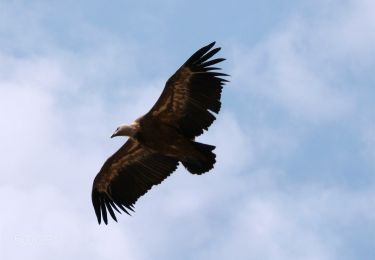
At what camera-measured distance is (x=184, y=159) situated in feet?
71.1

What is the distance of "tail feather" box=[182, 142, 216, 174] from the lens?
21.2m

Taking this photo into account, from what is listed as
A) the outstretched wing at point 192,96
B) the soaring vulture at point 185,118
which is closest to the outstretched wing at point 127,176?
the soaring vulture at point 185,118

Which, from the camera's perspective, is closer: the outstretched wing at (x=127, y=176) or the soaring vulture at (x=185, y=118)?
the soaring vulture at (x=185, y=118)

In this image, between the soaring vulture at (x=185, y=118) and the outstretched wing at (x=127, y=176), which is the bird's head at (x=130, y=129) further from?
the outstretched wing at (x=127, y=176)

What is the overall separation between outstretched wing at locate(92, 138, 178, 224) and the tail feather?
3.74ft

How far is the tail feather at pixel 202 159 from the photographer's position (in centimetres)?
2116

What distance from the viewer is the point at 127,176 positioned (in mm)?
23156

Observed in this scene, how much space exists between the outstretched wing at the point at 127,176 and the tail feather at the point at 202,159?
3.74 feet

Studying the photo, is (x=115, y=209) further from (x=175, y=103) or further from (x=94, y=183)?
(x=175, y=103)

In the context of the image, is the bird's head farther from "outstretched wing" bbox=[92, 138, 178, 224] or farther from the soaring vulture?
"outstretched wing" bbox=[92, 138, 178, 224]

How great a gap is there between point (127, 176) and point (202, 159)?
8.41 feet

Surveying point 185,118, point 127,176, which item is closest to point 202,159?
point 185,118

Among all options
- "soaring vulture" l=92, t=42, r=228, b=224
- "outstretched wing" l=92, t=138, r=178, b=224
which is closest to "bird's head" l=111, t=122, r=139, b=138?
"soaring vulture" l=92, t=42, r=228, b=224

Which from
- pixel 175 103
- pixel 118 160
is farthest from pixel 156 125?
pixel 118 160
